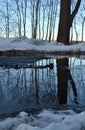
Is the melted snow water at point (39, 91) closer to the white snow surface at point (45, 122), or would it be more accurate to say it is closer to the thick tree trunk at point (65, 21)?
the white snow surface at point (45, 122)

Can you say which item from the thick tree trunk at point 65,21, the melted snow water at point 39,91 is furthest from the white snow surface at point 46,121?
the thick tree trunk at point 65,21


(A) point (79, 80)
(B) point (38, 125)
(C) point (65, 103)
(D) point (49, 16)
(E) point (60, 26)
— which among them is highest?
(B) point (38, 125)

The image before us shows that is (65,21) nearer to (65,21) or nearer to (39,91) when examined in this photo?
(65,21)

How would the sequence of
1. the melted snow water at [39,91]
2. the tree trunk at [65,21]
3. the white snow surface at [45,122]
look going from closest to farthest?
1. the white snow surface at [45,122]
2. the melted snow water at [39,91]
3. the tree trunk at [65,21]

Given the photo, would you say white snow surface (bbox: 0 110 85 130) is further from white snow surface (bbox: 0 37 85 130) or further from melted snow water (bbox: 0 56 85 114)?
melted snow water (bbox: 0 56 85 114)

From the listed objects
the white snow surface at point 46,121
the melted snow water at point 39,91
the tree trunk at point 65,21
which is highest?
the white snow surface at point 46,121

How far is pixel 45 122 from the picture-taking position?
3936 millimetres

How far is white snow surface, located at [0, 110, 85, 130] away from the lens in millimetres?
3605

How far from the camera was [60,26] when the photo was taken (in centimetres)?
2067

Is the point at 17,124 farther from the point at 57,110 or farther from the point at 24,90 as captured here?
the point at 24,90

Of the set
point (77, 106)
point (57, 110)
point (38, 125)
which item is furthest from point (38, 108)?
point (38, 125)

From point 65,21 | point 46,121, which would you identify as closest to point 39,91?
point 46,121

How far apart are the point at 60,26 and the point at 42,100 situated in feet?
51.0

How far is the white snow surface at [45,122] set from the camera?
Answer: 3.61 metres
